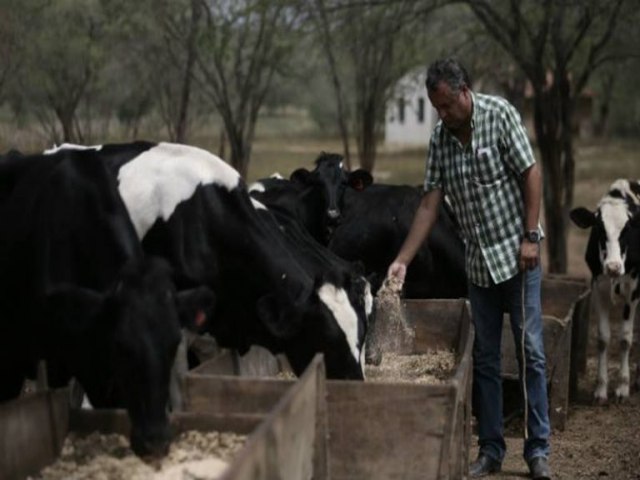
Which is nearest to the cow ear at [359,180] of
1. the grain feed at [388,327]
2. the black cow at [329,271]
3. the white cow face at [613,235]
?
the white cow face at [613,235]

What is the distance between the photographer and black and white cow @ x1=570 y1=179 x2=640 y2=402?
35.4 ft

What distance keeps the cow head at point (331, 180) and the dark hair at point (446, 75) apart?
426 centimetres

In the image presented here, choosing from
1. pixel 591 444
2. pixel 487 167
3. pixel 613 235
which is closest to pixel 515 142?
pixel 487 167

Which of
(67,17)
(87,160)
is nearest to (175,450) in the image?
(87,160)

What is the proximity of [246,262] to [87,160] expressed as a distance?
127 centimetres

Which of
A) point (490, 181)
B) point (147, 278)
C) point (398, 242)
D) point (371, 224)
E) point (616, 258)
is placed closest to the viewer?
point (147, 278)

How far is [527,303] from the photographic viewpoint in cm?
684

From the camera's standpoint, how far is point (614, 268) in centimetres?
1043

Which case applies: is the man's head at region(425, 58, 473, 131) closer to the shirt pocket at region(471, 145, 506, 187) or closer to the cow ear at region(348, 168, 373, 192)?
the shirt pocket at region(471, 145, 506, 187)

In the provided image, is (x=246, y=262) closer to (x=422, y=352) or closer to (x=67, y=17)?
(x=422, y=352)

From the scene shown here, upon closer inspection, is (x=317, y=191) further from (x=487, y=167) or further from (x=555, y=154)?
(x=555, y=154)

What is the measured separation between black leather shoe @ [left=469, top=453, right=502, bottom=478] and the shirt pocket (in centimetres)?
176

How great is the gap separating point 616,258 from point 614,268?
17 centimetres

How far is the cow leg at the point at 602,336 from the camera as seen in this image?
35.8 feet
